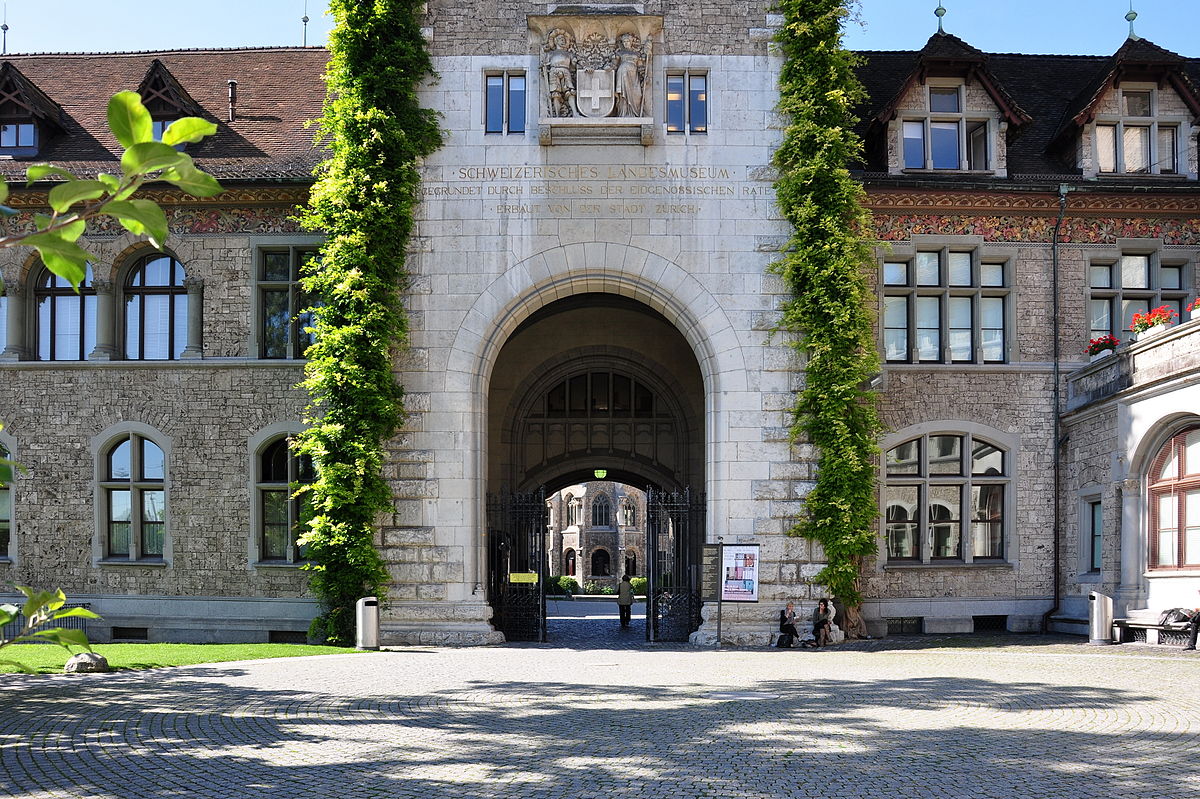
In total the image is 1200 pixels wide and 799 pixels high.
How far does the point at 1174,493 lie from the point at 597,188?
11.0 metres

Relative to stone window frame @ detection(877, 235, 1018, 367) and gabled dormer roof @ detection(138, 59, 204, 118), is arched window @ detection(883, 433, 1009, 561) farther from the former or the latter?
gabled dormer roof @ detection(138, 59, 204, 118)

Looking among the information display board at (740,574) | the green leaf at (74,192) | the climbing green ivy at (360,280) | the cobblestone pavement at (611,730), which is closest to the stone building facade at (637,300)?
the information display board at (740,574)

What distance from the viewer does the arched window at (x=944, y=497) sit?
21984mm

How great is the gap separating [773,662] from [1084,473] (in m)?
8.46

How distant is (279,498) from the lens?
22.2m

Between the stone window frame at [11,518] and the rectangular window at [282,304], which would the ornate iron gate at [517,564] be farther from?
the stone window frame at [11,518]

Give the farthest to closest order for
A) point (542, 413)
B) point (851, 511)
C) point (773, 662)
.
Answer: point (542, 413) < point (851, 511) < point (773, 662)

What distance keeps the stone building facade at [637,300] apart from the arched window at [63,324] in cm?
7

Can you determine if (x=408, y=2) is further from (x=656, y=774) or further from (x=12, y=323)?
(x=656, y=774)

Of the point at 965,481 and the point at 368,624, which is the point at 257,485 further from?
the point at 965,481

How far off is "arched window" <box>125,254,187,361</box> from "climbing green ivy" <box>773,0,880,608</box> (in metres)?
11.8

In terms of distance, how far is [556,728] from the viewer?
10.6 meters

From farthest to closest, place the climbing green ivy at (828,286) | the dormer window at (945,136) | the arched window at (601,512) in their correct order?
the arched window at (601,512)
the dormer window at (945,136)
the climbing green ivy at (828,286)

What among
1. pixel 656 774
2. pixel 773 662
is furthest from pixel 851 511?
pixel 656 774
